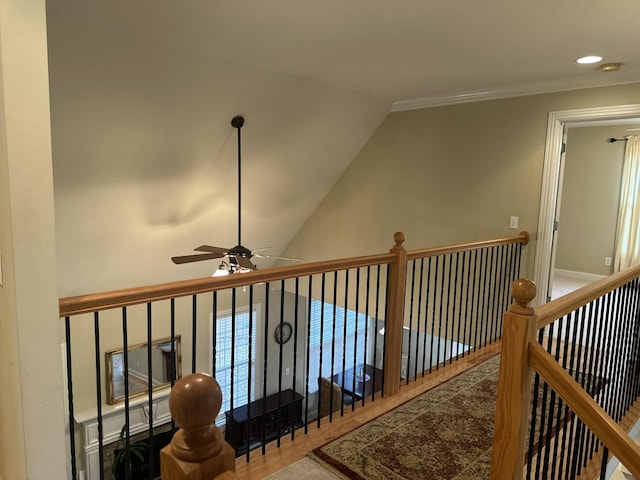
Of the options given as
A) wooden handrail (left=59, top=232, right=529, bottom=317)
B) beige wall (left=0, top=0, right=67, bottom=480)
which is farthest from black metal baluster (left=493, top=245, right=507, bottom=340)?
beige wall (left=0, top=0, right=67, bottom=480)

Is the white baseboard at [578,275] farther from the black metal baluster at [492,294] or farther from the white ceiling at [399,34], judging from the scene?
the white ceiling at [399,34]

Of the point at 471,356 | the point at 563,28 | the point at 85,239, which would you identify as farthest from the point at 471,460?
the point at 85,239

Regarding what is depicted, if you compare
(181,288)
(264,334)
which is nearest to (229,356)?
(264,334)

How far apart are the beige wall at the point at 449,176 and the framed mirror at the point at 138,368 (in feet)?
9.09

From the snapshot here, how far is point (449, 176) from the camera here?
4906mm

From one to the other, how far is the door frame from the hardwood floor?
1310 mm

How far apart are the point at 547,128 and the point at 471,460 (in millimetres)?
3097

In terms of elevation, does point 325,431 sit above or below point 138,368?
above

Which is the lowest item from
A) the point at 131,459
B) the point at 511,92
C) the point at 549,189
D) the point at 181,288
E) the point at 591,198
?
the point at 131,459

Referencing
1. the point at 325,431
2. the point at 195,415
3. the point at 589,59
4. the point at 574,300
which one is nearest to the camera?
the point at 195,415

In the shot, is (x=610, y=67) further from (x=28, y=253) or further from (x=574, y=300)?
(x=28, y=253)

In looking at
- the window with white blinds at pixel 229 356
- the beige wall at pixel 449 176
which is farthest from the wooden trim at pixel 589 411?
the window with white blinds at pixel 229 356

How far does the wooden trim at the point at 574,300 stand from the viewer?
1590 millimetres

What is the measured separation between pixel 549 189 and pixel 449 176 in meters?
1.05
